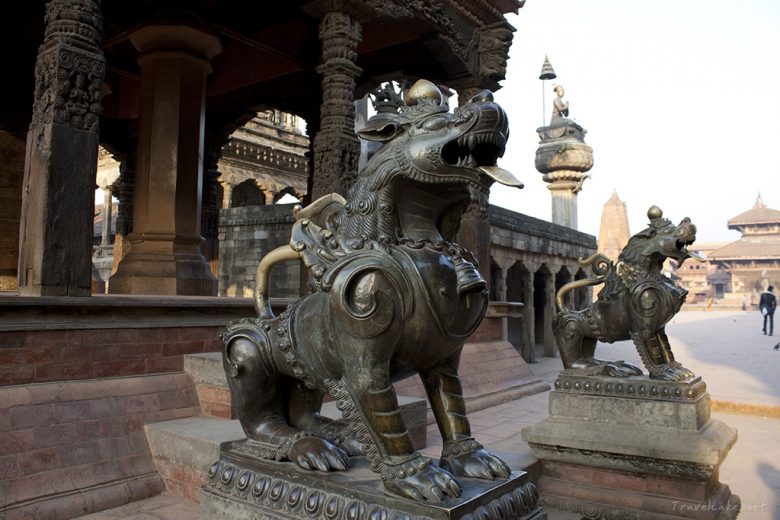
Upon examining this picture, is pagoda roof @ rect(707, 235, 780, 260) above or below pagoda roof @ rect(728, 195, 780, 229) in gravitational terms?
below

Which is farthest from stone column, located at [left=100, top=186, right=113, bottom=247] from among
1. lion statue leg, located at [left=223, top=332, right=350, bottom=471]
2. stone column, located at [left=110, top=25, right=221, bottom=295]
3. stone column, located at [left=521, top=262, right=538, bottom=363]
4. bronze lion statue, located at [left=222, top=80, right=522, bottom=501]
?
bronze lion statue, located at [left=222, top=80, right=522, bottom=501]

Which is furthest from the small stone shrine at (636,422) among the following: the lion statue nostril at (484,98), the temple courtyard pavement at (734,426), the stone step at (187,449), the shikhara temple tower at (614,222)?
the shikhara temple tower at (614,222)

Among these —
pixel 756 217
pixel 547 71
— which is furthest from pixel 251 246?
pixel 756 217

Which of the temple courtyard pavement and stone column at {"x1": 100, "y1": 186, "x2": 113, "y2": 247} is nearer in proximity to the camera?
the temple courtyard pavement

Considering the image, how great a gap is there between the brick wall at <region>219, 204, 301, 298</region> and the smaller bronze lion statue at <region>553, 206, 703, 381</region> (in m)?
7.66

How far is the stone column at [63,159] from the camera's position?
14.0 feet

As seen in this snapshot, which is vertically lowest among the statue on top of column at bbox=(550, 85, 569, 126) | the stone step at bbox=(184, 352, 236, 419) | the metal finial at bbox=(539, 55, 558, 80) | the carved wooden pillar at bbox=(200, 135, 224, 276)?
the stone step at bbox=(184, 352, 236, 419)

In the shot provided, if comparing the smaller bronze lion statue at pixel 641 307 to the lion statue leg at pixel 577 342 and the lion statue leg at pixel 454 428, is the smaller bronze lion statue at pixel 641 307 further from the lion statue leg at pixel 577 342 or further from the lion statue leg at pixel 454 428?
the lion statue leg at pixel 454 428

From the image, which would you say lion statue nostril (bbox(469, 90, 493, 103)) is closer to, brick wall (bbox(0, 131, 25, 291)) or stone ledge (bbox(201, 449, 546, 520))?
stone ledge (bbox(201, 449, 546, 520))

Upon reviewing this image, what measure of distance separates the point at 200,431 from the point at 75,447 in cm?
71

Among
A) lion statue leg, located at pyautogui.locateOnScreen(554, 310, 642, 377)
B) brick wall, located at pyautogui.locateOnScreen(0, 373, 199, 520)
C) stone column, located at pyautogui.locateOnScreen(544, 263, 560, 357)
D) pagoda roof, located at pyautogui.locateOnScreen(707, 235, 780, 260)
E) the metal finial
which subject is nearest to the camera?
brick wall, located at pyautogui.locateOnScreen(0, 373, 199, 520)

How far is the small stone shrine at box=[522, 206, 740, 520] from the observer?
362 centimetres

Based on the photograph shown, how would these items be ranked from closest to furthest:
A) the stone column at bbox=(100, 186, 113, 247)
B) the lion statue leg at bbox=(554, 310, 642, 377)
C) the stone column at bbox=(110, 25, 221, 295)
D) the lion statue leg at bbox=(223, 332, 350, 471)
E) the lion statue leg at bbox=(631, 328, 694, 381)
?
the lion statue leg at bbox=(223, 332, 350, 471) < the lion statue leg at bbox=(631, 328, 694, 381) < the lion statue leg at bbox=(554, 310, 642, 377) < the stone column at bbox=(110, 25, 221, 295) < the stone column at bbox=(100, 186, 113, 247)

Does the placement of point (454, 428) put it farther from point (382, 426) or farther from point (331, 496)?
point (331, 496)
